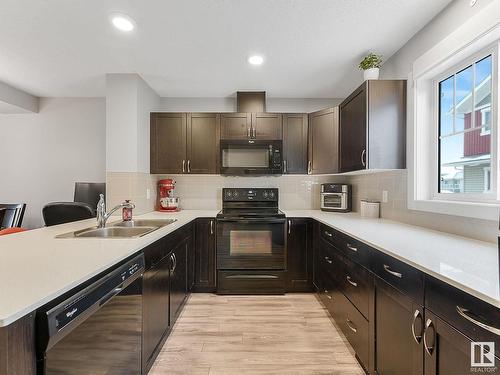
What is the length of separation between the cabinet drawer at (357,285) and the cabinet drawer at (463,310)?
1.70 feet

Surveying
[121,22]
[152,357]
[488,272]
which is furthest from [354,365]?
[121,22]

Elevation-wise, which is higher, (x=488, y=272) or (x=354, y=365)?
(x=488, y=272)

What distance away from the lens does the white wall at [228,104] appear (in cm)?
350

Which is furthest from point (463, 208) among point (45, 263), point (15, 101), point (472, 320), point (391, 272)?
point (15, 101)

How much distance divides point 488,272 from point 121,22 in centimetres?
254

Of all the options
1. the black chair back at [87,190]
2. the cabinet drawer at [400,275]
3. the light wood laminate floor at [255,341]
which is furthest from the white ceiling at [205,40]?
the light wood laminate floor at [255,341]

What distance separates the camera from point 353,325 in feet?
5.87

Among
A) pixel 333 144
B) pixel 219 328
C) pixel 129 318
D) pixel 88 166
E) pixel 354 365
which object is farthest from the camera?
pixel 88 166

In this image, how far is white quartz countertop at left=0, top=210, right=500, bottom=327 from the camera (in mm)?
783

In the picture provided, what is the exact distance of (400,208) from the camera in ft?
7.38

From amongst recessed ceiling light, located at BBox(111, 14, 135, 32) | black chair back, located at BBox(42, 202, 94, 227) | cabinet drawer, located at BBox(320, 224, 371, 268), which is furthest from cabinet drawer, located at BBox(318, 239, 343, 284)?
black chair back, located at BBox(42, 202, 94, 227)

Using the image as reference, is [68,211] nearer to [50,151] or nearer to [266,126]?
[50,151]

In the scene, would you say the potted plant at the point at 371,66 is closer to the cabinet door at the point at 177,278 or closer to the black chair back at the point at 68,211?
the cabinet door at the point at 177,278

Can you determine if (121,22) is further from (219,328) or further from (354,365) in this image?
(354,365)
